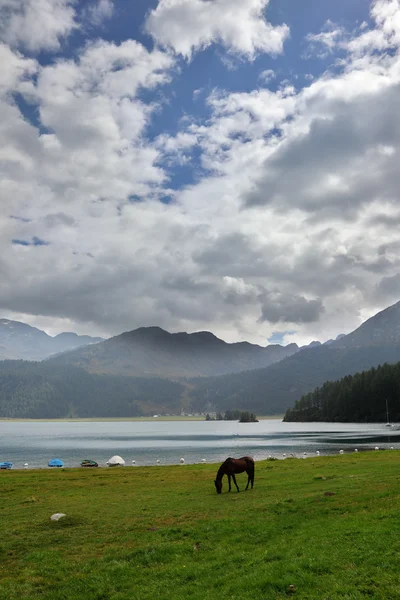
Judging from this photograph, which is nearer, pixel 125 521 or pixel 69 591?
pixel 69 591

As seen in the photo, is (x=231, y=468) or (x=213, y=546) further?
(x=231, y=468)

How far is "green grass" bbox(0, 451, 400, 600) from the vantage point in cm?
1490

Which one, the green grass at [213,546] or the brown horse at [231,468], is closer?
the green grass at [213,546]

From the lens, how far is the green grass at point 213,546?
14898mm

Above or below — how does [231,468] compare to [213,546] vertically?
above

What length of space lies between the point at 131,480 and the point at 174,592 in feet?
130

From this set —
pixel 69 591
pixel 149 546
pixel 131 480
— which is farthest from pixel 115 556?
pixel 131 480

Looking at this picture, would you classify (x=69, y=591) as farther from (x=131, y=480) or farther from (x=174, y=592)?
(x=131, y=480)

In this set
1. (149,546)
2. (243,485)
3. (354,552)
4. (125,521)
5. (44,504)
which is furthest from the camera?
(243,485)

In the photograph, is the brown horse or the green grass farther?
the brown horse

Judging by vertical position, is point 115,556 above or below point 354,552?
below

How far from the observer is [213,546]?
20859mm

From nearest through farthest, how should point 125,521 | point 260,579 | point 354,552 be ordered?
point 260,579 → point 354,552 → point 125,521

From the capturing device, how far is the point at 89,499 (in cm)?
3803
